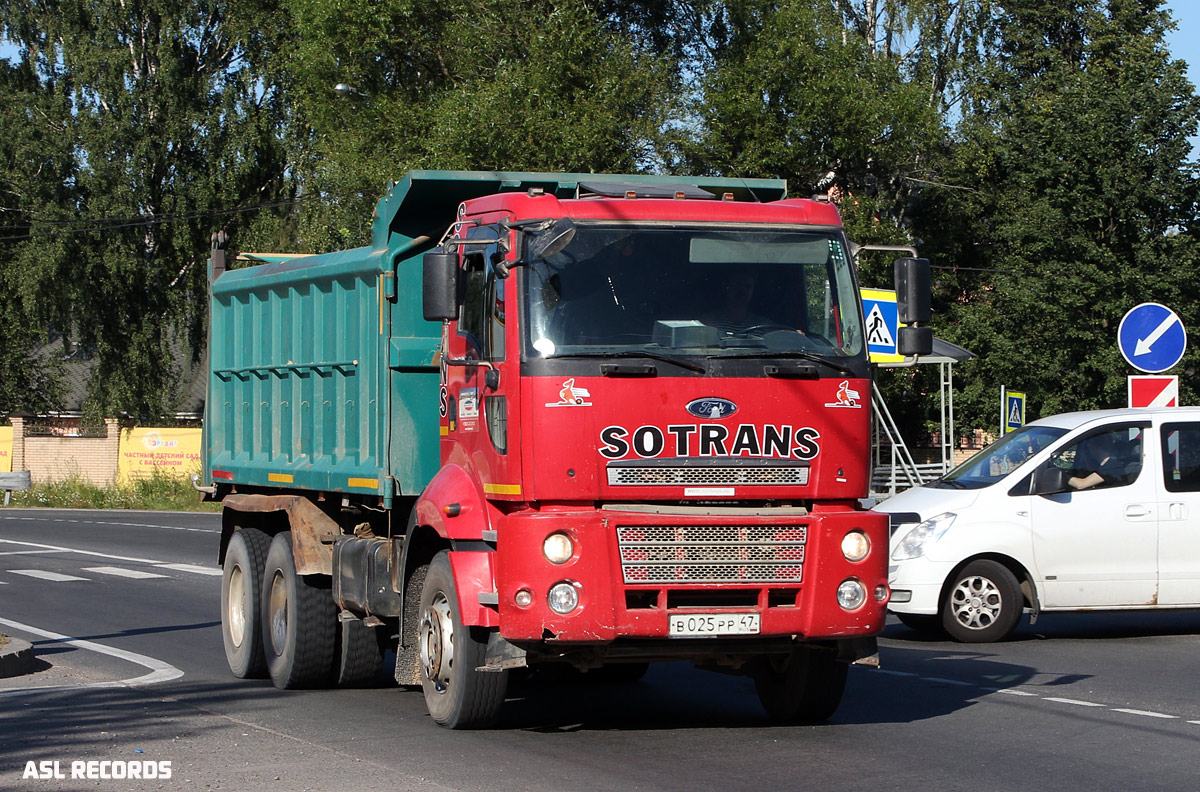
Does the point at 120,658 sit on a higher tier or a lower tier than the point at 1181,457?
lower

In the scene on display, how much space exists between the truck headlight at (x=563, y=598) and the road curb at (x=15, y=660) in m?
5.19

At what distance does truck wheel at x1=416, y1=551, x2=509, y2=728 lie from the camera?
25.9 ft

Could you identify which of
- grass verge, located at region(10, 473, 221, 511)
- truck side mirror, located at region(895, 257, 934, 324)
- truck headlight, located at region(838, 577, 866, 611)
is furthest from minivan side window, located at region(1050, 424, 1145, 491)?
grass verge, located at region(10, 473, 221, 511)

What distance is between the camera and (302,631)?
10.3 meters

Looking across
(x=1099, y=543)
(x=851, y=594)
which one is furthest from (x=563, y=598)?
(x=1099, y=543)

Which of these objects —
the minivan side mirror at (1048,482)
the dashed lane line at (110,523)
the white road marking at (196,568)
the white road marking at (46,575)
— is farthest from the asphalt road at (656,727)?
the dashed lane line at (110,523)

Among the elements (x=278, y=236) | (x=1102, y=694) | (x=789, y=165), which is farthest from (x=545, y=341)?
(x=278, y=236)

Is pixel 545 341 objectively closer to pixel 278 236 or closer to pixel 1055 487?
pixel 1055 487

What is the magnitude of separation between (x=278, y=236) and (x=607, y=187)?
134 ft

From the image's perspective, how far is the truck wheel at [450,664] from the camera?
25.9 ft

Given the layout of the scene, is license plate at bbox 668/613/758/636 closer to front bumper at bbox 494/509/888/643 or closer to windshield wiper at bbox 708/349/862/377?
front bumper at bbox 494/509/888/643

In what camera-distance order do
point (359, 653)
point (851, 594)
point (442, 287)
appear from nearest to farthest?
point (851, 594), point (442, 287), point (359, 653)

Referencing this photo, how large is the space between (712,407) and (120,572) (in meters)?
14.9

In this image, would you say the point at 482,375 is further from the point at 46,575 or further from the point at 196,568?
the point at 46,575
